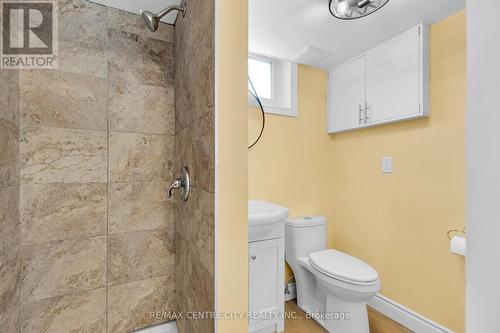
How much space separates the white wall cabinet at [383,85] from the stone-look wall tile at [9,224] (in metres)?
2.18

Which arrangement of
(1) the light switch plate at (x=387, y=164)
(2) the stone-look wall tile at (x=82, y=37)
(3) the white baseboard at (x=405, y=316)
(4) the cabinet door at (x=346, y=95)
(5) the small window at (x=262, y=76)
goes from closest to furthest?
1. (2) the stone-look wall tile at (x=82, y=37)
2. (3) the white baseboard at (x=405, y=316)
3. (1) the light switch plate at (x=387, y=164)
4. (4) the cabinet door at (x=346, y=95)
5. (5) the small window at (x=262, y=76)

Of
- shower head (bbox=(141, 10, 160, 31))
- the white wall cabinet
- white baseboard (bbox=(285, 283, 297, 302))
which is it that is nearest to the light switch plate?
the white wall cabinet

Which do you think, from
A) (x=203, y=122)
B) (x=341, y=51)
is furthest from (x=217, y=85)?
(x=341, y=51)

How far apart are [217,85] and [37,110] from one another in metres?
1.05

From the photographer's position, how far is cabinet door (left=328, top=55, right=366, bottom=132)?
187cm

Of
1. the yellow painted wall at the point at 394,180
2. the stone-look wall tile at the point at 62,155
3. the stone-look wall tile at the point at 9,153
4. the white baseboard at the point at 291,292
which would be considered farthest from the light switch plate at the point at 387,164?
the stone-look wall tile at the point at 9,153

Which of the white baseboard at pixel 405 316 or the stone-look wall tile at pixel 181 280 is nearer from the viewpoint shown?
the stone-look wall tile at pixel 181 280

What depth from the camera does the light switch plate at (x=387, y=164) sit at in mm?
1750

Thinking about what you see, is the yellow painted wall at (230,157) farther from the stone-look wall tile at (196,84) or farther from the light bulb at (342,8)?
the light bulb at (342,8)

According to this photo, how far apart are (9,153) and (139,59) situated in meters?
0.81

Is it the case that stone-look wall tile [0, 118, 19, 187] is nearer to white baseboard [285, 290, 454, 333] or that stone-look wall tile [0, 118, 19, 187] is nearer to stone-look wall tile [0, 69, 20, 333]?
stone-look wall tile [0, 69, 20, 333]

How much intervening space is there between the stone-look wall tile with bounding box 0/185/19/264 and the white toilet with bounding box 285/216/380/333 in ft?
5.23

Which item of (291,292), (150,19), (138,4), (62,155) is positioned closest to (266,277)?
(291,292)

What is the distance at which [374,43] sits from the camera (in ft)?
5.67
